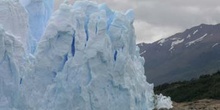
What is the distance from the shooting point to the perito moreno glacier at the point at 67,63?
1783 cm

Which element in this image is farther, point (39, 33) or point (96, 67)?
point (39, 33)

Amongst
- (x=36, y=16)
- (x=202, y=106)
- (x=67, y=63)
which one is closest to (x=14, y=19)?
(x=36, y=16)

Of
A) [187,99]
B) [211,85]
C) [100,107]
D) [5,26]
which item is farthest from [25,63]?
[211,85]

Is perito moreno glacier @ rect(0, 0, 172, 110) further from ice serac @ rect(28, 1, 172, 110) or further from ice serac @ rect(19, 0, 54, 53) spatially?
ice serac @ rect(19, 0, 54, 53)

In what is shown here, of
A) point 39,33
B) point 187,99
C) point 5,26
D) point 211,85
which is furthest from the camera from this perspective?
point 211,85

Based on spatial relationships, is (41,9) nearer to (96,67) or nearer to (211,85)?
(96,67)

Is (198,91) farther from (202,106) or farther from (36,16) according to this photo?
(36,16)

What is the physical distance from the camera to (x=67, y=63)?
17938 mm

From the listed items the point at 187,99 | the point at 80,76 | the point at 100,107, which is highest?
the point at 80,76

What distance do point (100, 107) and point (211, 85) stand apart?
39.8 metres

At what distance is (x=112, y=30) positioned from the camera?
63.1ft

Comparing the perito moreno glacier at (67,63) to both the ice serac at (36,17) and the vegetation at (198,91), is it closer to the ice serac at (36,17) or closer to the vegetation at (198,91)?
the ice serac at (36,17)

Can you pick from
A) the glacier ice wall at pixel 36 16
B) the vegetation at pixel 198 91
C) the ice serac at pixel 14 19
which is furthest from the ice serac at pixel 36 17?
the vegetation at pixel 198 91

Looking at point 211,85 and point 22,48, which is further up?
point 22,48
